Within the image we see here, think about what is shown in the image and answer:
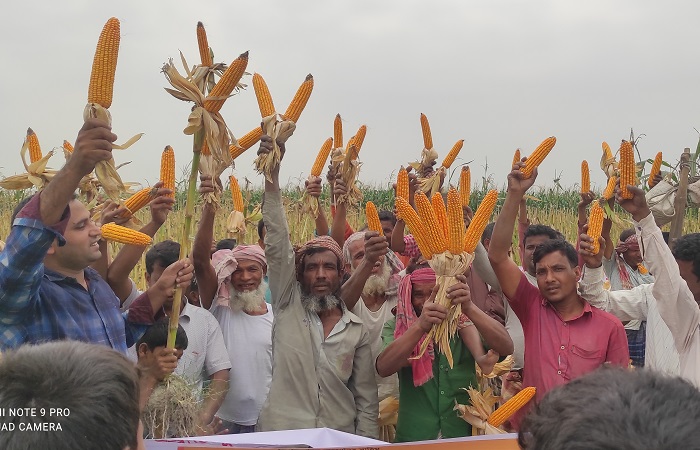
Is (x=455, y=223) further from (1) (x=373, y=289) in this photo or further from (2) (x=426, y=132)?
(2) (x=426, y=132)

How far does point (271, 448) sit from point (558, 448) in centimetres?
181

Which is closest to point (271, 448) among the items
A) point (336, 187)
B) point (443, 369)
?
point (443, 369)

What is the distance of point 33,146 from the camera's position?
159 inches

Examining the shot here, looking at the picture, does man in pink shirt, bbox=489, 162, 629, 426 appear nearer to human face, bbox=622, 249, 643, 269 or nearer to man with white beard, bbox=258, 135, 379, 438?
man with white beard, bbox=258, 135, 379, 438

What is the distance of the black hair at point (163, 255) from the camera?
489 cm

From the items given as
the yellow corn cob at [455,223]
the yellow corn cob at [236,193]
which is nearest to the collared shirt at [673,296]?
the yellow corn cob at [455,223]

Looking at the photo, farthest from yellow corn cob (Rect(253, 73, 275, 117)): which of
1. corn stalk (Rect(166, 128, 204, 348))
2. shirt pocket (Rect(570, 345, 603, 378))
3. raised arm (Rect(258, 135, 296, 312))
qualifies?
shirt pocket (Rect(570, 345, 603, 378))

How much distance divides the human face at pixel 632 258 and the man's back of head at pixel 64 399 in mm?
5844

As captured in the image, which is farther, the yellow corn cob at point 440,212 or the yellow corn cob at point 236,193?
the yellow corn cob at point 236,193

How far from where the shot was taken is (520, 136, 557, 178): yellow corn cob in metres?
4.23

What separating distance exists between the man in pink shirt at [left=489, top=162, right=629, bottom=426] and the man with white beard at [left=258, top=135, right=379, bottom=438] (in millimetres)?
884

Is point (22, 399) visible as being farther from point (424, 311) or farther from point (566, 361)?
point (566, 361)

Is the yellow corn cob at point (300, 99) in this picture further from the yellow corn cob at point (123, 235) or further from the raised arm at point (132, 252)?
the yellow corn cob at point (123, 235)

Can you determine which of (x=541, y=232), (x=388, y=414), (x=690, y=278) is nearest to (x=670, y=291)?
(x=690, y=278)
